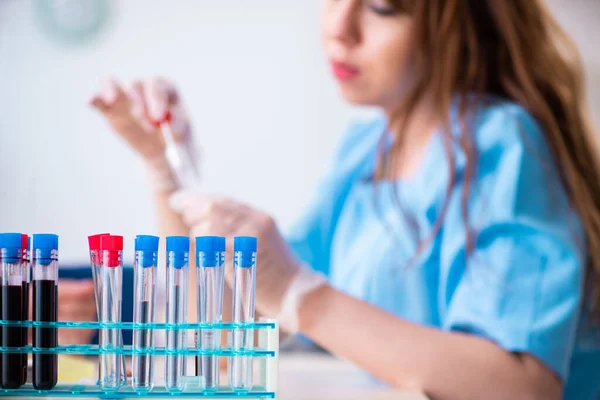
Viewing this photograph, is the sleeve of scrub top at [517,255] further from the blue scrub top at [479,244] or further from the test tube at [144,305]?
the test tube at [144,305]

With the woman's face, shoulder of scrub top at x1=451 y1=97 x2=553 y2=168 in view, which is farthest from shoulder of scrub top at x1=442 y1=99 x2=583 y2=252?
the woman's face

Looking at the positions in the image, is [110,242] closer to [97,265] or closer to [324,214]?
[97,265]

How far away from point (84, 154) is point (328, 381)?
817 millimetres

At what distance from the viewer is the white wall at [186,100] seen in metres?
1.54

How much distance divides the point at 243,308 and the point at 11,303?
9.8 inches

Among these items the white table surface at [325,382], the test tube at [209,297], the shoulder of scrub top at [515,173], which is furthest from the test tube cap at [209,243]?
the shoulder of scrub top at [515,173]

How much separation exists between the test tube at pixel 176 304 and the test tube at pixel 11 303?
0.16 meters

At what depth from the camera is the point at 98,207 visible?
1542 millimetres

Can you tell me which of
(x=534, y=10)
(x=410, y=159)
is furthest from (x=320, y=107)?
(x=534, y=10)

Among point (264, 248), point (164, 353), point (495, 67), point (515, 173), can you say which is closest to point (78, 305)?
point (264, 248)

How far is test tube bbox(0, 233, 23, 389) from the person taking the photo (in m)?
0.70

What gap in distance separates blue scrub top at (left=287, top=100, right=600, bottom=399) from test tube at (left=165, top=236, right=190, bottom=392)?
1.85 feet

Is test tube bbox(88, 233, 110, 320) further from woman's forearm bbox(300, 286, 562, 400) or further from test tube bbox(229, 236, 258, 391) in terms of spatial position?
woman's forearm bbox(300, 286, 562, 400)

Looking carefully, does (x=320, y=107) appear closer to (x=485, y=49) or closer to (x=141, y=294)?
(x=485, y=49)
